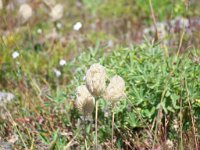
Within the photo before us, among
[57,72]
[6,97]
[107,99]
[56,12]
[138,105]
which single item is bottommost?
[107,99]

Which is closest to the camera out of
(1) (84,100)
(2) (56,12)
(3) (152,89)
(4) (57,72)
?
(1) (84,100)

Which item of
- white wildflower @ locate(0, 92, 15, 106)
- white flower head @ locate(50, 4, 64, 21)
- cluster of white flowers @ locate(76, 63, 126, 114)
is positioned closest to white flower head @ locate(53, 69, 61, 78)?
white wildflower @ locate(0, 92, 15, 106)

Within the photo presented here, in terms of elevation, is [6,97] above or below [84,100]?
above

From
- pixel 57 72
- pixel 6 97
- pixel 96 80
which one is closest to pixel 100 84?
pixel 96 80

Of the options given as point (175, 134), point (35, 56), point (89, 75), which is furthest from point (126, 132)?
point (35, 56)

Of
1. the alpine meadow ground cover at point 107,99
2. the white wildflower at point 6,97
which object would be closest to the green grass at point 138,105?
the alpine meadow ground cover at point 107,99

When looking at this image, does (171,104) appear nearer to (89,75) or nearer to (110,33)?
(89,75)

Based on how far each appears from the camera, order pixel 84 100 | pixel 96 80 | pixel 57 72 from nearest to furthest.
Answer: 1. pixel 96 80
2. pixel 84 100
3. pixel 57 72

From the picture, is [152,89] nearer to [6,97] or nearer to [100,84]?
[100,84]
